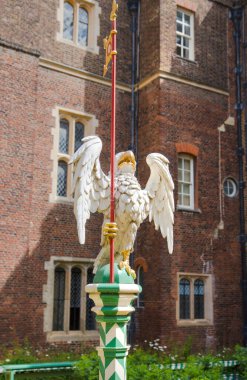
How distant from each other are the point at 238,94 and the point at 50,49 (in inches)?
229

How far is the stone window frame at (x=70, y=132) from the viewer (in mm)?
13484

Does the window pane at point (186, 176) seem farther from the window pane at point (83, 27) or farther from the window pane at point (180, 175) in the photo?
the window pane at point (83, 27)

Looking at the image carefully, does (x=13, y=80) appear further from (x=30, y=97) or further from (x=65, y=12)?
(x=65, y=12)

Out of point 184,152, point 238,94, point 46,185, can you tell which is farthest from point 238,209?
point 46,185

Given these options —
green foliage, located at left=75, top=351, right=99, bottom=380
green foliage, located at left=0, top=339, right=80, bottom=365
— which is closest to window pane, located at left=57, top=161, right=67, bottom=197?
green foliage, located at left=0, top=339, right=80, bottom=365

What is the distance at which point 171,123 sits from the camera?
14.4 meters

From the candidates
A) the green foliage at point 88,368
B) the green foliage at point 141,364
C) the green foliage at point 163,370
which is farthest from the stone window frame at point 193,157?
the green foliage at point 88,368

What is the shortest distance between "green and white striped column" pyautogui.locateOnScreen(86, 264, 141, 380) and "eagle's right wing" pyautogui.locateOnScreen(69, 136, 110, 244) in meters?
0.75

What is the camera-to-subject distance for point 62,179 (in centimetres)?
1392

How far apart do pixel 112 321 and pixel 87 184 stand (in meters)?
1.53

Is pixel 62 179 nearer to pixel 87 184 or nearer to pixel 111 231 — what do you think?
pixel 87 184

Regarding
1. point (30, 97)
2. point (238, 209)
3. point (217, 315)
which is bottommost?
point (217, 315)

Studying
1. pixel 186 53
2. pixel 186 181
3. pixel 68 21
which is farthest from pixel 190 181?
pixel 68 21

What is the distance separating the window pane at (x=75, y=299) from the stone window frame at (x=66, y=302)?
0.10 meters
